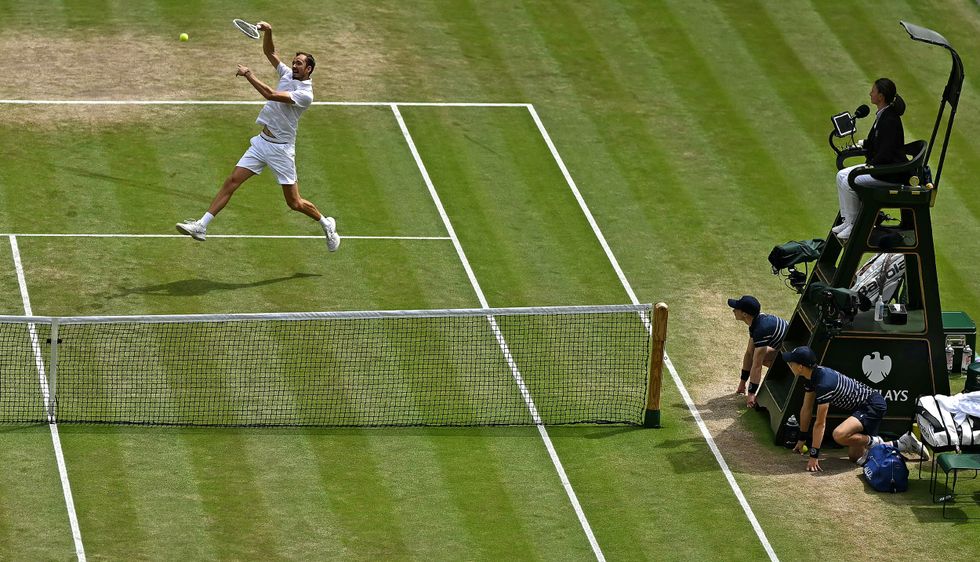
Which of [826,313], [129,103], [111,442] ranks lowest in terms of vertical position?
[129,103]

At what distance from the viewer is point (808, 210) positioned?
85.0ft

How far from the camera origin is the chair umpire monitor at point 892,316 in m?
18.8

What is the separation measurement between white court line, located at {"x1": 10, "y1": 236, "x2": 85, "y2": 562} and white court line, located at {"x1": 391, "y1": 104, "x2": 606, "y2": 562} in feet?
16.3

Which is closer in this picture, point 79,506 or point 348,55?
point 79,506

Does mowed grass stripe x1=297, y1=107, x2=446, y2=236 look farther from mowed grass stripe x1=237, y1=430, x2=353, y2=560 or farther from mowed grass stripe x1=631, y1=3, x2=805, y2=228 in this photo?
mowed grass stripe x1=237, y1=430, x2=353, y2=560

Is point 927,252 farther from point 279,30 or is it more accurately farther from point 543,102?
point 279,30

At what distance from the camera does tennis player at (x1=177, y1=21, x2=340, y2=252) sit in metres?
22.2

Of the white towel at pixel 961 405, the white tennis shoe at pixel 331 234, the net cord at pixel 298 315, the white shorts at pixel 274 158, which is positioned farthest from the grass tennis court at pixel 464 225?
the white shorts at pixel 274 158

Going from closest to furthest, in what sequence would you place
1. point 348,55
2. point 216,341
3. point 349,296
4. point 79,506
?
1. point 79,506
2. point 216,341
3. point 349,296
4. point 348,55

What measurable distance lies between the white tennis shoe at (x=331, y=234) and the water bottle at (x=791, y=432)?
6.81 meters

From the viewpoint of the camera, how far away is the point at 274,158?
22.5 metres

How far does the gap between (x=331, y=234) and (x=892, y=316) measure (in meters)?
7.52

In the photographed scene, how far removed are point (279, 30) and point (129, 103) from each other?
153 inches

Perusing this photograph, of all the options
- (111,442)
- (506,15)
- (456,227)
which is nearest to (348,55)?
(506,15)
